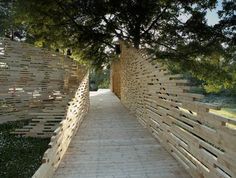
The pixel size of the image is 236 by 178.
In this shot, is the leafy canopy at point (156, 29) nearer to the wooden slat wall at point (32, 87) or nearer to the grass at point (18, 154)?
the wooden slat wall at point (32, 87)

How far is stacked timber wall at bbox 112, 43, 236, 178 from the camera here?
3.64 meters

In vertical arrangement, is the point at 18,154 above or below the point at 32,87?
below

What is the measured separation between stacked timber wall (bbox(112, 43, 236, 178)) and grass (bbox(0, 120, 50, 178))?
2238 mm

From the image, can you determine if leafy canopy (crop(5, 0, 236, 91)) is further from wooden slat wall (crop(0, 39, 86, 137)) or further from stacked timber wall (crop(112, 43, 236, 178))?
stacked timber wall (crop(112, 43, 236, 178))

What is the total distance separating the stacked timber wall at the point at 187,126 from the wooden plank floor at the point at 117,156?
22 cm

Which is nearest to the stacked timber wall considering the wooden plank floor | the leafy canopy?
the wooden plank floor

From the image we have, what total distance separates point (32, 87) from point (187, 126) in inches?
241

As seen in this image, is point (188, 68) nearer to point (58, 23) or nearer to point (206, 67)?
point (206, 67)

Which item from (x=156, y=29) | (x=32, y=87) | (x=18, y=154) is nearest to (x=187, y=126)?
(x=18, y=154)

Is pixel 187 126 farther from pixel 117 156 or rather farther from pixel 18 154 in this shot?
pixel 18 154

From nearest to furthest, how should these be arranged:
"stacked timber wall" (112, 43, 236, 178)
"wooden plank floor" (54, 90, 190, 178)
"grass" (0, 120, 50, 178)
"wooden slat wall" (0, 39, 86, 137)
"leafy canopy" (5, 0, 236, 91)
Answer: "stacked timber wall" (112, 43, 236, 178) < "wooden plank floor" (54, 90, 190, 178) < "grass" (0, 120, 50, 178) < "wooden slat wall" (0, 39, 86, 137) < "leafy canopy" (5, 0, 236, 91)

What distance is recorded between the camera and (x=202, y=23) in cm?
1287

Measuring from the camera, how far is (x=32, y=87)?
32.8 ft

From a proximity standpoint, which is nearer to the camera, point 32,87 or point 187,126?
point 187,126
